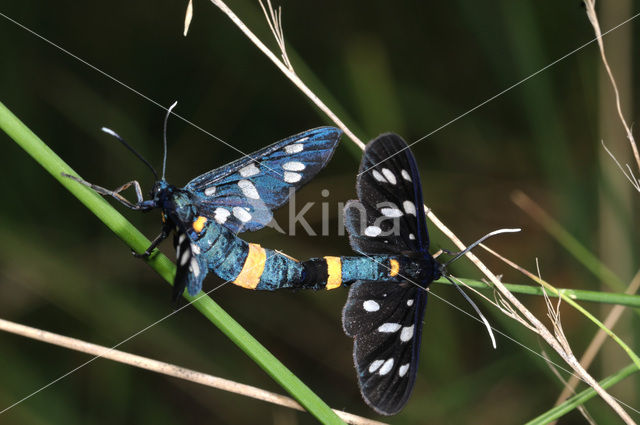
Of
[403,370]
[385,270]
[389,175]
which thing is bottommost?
[403,370]

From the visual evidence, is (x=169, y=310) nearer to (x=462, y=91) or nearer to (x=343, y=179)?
(x=343, y=179)

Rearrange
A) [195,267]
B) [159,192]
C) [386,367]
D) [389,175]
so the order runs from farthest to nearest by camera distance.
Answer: [389,175] → [386,367] → [159,192] → [195,267]

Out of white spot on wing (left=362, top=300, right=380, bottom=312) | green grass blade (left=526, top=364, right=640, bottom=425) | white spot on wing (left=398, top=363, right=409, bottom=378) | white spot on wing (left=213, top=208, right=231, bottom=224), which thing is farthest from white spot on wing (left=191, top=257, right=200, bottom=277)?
green grass blade (left=526, top=364, right=640, bottom=425)

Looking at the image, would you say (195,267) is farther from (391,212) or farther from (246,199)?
(391,212)

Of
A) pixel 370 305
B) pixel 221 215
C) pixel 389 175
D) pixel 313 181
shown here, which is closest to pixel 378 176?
pixel 389 175

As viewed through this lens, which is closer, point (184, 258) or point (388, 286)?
point (184, 258)

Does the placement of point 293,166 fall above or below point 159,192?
below
